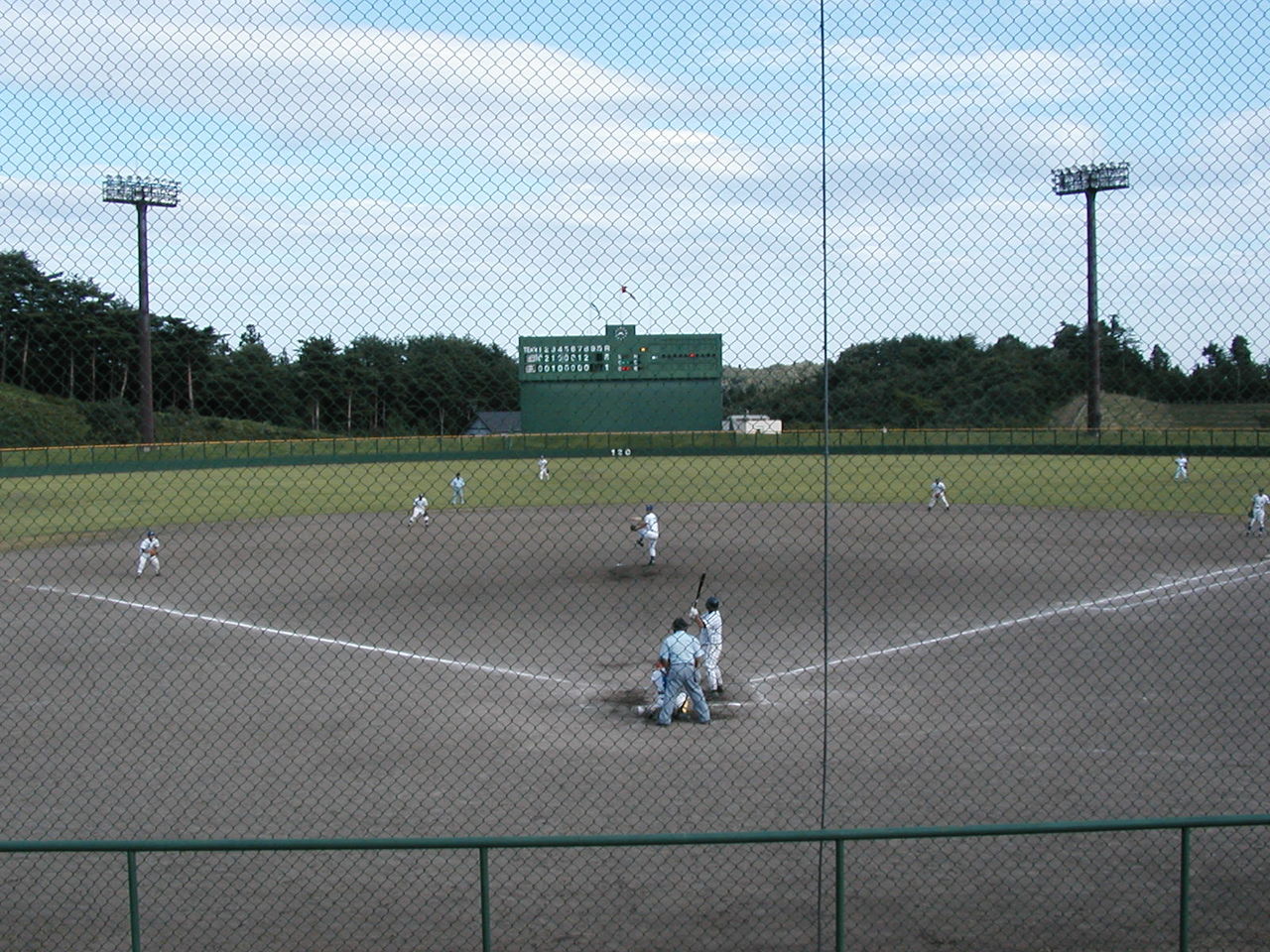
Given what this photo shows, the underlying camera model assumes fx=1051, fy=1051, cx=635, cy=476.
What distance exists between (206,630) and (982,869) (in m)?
14.4

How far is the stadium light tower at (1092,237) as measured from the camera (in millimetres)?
5848

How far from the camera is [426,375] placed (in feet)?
19.5

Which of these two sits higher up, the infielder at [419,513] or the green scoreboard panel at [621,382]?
the green scoreboard panel at [621,382]

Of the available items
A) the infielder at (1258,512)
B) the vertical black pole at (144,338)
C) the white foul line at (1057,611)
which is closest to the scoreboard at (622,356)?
the vertical black pole at (144,338)

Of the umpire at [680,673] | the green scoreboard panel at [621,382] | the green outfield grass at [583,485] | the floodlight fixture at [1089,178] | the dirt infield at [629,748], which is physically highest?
the floodlight fixture at [1089,178]

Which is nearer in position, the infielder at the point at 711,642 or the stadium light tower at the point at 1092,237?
the stadium light tower at the point at 1092,237

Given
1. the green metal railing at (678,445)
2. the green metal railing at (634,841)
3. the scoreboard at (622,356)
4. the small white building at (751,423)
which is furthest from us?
the green metal railing at (678,445)

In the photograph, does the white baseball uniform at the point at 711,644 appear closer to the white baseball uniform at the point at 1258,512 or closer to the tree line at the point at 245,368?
the tree line at the point at 245,368

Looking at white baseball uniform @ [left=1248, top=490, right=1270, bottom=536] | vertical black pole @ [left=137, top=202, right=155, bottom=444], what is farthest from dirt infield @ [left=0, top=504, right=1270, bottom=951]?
white baseball uniform @ [left=1248, top=490, right=1270, bottom=536]

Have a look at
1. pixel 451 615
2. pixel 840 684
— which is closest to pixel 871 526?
pixel 451 615

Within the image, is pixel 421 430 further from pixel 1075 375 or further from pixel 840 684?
pixel 840 684

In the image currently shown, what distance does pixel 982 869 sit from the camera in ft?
25.0

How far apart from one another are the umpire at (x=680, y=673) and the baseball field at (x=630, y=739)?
10.0 inches

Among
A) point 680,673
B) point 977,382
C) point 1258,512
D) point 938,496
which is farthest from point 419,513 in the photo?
point 977,382
